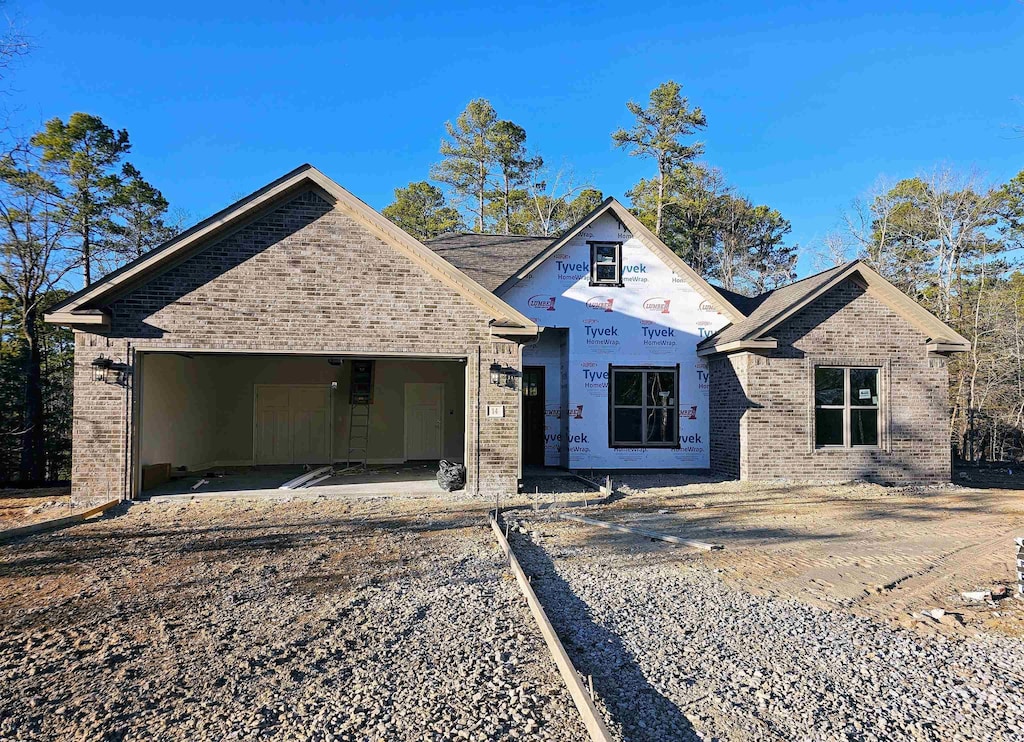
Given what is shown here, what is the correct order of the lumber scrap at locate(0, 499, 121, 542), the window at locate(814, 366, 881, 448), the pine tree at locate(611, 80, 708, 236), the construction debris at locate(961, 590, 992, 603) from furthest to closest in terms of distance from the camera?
the pine tree at locate(611, 80, 708, 236) < the window at locate(814, 366, 881, 448) < the lumber scrap at locate(0, 499, 121, 542) < the construction debris at locate(961, 590, 992, 603)

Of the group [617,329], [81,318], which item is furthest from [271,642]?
[617,329]

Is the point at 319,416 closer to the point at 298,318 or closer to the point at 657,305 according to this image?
the point at 298,318

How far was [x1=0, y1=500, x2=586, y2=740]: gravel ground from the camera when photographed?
356 centimetres

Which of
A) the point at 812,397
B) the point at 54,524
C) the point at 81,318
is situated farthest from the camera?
the point at 812,397

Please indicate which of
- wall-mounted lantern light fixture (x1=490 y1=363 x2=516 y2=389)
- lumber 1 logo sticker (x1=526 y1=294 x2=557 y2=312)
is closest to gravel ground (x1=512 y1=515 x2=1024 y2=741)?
wall-mounted lantern light fixture (x1=490 y1=363 x2=516 y2=389)

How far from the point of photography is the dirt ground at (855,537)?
5906 mm

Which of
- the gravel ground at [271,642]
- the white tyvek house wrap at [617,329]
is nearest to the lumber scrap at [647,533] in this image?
the gravel ground at [271,642]

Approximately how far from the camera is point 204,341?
10.6 metres

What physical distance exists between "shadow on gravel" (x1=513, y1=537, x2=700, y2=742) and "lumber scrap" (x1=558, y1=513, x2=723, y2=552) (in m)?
2.24

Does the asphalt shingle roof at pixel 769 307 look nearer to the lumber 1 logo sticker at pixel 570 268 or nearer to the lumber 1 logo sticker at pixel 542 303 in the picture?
the lumber 1 logo sticker at pixel 570 268

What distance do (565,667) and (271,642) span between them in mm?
2282

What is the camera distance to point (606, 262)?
15562 millimetres

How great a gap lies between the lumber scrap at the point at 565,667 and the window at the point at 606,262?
10153 millimetres

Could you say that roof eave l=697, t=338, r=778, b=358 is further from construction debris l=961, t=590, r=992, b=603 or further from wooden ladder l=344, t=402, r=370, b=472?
wooden ladder l=344, t=402, r=370, b=472
